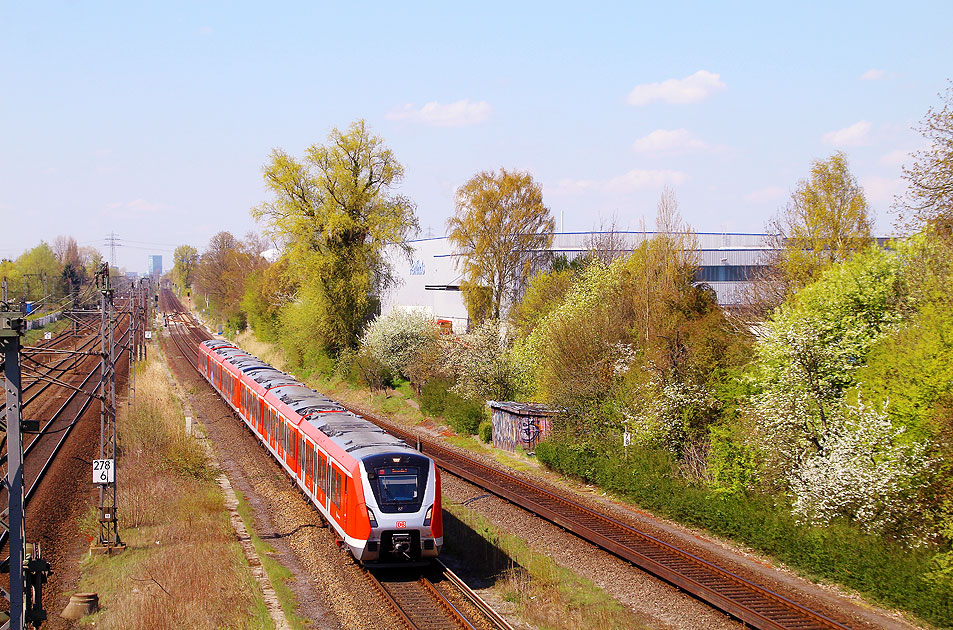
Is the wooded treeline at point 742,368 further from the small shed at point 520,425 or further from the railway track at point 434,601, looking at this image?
the railway track at point 434,601

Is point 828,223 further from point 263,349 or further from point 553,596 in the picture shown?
point 263,349

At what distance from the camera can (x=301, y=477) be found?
20.8 metres

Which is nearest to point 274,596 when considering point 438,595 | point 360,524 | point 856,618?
point 360,524

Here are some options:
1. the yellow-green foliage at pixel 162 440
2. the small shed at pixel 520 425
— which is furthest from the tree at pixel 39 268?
the small shed at pixel 520 425

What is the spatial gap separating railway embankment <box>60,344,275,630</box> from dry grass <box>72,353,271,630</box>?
0.06 ft

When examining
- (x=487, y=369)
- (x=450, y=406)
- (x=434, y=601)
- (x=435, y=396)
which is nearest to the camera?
(x=434, y=601)

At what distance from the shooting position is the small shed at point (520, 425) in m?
28.7

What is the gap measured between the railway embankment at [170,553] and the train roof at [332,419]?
327cm

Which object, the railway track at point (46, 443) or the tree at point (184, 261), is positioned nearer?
the railway track at point (46, 443)

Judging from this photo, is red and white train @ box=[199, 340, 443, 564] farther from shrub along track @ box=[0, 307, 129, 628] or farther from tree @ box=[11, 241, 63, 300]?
tree @ box=[11, 241, 63, 300]

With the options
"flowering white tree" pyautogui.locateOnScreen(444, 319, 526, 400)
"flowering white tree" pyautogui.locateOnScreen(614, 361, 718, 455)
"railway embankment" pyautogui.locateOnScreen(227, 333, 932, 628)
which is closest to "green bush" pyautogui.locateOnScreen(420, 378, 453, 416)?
"flowering white tree" pyautogui.locateOnScreen(444, 319, 526, 400)

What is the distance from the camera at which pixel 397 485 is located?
15.0 m

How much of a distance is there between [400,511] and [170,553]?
5822 mm

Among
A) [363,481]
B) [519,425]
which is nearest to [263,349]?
[519,425]
